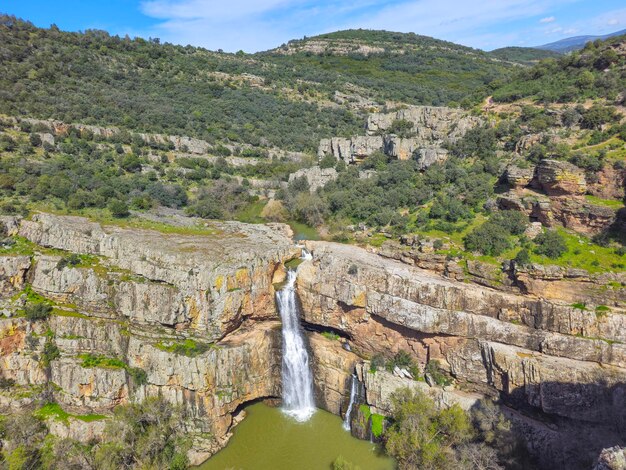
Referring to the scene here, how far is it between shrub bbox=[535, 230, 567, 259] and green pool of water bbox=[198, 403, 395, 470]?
1603 centimetres

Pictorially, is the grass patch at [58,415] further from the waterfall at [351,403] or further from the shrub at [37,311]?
the waterfall at [351,403]

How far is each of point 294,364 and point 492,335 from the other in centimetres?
1308

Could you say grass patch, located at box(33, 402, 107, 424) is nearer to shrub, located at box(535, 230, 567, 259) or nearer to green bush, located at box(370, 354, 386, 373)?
green bush, located at box(370, 354, 386, 373)

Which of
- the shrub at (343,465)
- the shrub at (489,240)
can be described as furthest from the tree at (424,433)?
the shrub at (489,240)

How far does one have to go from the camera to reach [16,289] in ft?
78.5

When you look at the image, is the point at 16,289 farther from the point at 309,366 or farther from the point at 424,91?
the point at 424,91

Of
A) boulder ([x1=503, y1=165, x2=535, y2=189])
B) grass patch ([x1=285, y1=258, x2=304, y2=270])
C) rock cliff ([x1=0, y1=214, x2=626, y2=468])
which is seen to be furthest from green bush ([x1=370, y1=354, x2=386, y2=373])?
boulder ([x1=503, y1=165, x2=535, y2=189])

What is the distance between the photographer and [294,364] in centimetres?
2533

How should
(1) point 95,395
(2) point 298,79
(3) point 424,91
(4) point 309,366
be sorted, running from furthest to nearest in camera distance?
(2) point 298,79 → (3) point 424,91 → (4) point 309,366 → (1) point 95,395

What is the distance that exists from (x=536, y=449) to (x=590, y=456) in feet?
8.40

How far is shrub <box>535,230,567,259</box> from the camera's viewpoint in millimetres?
22719

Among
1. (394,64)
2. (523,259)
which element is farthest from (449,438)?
(394,64)

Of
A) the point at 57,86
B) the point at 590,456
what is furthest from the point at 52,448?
the point at 57,86

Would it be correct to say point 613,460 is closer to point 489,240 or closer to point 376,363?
point 376,363
